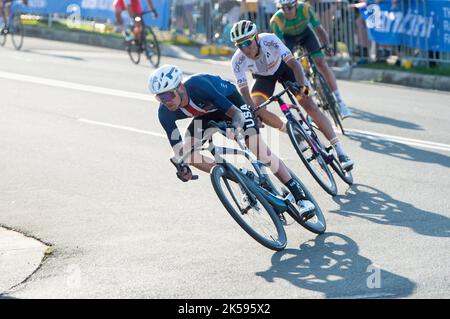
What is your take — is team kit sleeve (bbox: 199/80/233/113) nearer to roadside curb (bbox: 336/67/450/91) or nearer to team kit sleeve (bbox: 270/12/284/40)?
team kit sleeve (bbox: 270/12/284/40)

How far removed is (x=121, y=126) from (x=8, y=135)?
1.68 meters

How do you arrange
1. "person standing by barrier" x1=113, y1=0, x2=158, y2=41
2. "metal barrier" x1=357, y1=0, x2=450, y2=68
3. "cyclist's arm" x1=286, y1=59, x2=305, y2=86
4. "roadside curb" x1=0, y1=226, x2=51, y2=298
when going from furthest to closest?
"person standing by barrier" x1=113, y1=0, x2=158, y2=41 < "metal barrier" x1=357, y1=0, x2=450, y2=68 < "cyclist's arm" x1=286, y1=59, x2=305, y2=86 < "roadside curb" x1=0, y1=226, x2=51, y2=298

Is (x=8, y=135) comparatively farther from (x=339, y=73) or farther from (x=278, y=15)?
(x=339, y=73)

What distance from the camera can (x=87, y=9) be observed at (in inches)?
1085

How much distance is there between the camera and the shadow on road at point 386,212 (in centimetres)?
910

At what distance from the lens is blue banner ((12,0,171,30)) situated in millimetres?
25297

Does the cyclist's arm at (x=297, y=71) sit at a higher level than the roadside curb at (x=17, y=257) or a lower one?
higher

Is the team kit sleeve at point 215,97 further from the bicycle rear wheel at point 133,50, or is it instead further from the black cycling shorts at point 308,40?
the bicycle rear wheel at point 133,50

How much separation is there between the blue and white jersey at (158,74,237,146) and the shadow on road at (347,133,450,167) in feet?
14.2

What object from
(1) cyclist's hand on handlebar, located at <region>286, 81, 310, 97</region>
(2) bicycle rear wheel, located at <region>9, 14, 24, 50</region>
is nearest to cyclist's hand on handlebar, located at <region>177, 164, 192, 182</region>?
(1) cyclist's hand on handlebar, located at <region>286, 81, 310, 97</region>

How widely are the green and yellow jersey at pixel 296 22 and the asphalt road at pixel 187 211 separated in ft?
5.05

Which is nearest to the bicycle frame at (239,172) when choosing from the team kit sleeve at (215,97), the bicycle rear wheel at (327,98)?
the team kit sleeve at (215,97)
